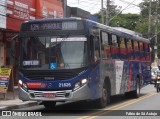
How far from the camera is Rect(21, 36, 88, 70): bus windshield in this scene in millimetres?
14719

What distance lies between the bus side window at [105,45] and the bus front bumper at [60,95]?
2452mm

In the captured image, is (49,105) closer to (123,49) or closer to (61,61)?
(61,61)

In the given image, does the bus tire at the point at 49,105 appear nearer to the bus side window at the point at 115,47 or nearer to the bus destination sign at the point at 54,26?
the bus destination sign at the point at 54,26

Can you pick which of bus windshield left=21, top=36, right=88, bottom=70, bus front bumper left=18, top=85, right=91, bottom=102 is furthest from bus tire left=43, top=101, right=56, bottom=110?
bus windshield left=21, top=36, right=88, bottom=70

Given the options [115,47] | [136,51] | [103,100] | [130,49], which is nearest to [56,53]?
[103,100]

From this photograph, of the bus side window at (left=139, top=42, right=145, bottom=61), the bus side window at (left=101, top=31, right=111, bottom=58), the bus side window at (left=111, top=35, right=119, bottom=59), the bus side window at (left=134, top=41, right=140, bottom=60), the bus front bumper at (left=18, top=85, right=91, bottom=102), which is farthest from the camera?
the bus side window at (left=139, top=42, right=145, bottom=61)

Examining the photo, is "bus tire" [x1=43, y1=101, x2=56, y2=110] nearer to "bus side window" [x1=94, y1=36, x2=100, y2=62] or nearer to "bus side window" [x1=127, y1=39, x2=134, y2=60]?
"bus side window" [x1=94, y1=36, x2=100, y2=62]

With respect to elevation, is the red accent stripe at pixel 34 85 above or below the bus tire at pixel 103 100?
above

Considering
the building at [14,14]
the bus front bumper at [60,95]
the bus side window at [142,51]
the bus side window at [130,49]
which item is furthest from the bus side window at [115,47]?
the building at [14,14]

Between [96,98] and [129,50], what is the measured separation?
19.4ft

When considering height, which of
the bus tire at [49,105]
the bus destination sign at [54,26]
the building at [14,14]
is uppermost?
the building at [14,14]

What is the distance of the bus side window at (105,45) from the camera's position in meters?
16.7

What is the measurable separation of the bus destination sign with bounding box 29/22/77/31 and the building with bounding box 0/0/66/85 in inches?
240

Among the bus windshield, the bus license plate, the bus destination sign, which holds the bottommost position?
the bus license plate
